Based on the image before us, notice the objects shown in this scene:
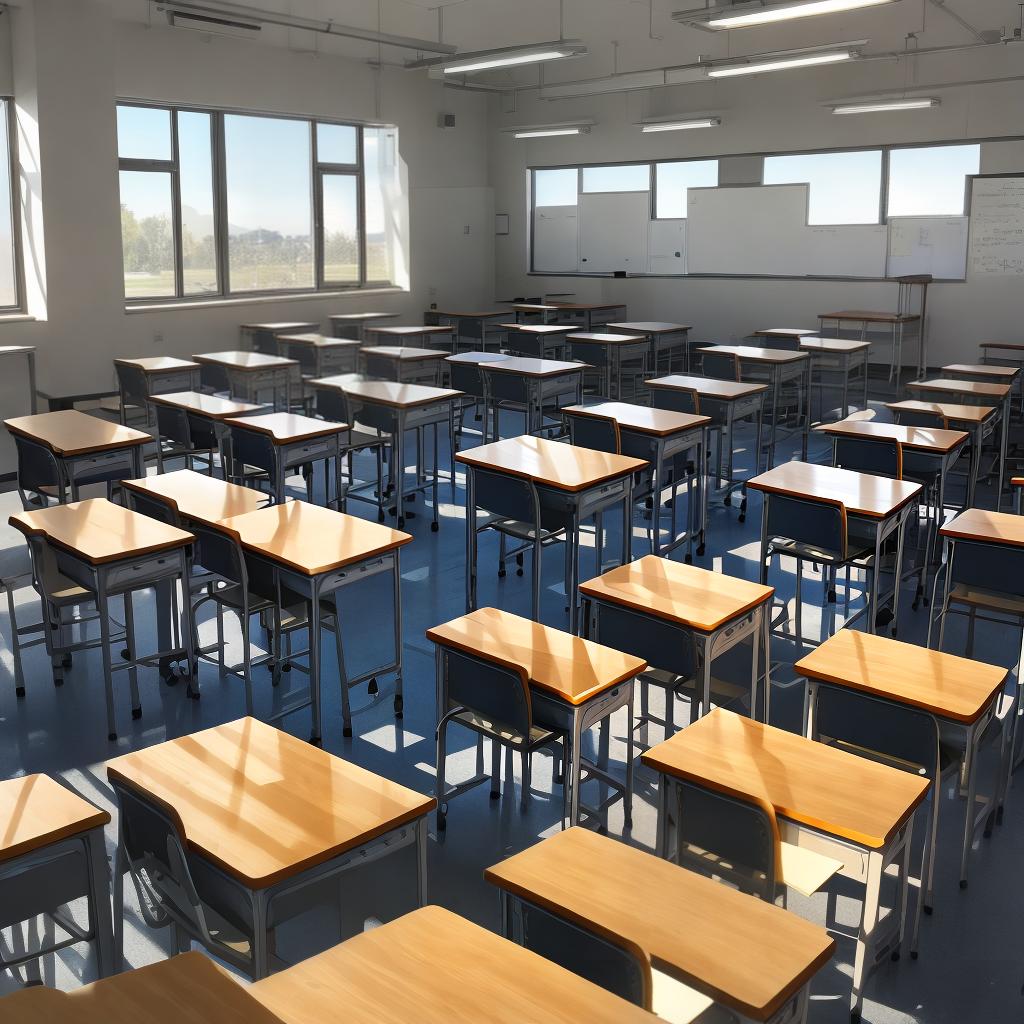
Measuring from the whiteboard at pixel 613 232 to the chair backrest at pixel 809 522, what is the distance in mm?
9183

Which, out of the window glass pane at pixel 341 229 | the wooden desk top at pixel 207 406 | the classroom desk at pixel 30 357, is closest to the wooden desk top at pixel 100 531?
the wooden desk top at pixel 207 406

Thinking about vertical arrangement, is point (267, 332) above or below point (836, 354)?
above

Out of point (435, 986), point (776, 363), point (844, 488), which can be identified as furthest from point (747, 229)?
point (435, 986)

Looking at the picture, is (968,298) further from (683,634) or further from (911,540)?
(683,634)

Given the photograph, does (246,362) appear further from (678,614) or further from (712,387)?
(678,614)

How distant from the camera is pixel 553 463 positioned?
5.24m

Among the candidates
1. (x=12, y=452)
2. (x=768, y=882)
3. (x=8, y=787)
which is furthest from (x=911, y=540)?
(x=12, y=452)

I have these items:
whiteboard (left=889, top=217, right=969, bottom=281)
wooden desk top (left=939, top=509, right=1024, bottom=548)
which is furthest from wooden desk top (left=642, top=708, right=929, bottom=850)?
whiteboard (left=889, top=217, right=969, bottom=281)

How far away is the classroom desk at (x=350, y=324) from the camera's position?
12250mm

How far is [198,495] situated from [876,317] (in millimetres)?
8227

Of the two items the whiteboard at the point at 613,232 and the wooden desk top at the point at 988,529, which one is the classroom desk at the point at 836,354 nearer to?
the whiteboard at the point at 613,232

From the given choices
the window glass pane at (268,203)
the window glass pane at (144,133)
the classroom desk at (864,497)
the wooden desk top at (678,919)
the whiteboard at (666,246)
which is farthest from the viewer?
the whiteboard at (666,246)

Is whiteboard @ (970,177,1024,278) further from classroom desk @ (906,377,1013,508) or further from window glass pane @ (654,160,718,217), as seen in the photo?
classroom desk @ (906,377,1013,508)

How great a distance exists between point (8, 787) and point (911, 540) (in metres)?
5.20
